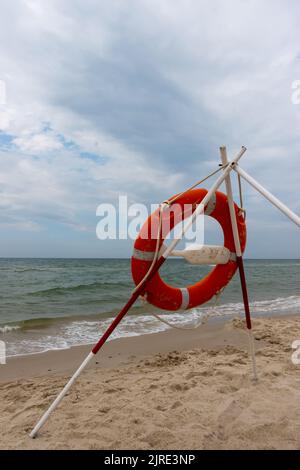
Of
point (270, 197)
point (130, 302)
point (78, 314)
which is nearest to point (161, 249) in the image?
point (130, 302)

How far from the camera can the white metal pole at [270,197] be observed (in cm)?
237

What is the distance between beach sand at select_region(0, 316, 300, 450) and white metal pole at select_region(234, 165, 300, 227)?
1.51 metres

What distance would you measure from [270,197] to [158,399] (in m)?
1.97

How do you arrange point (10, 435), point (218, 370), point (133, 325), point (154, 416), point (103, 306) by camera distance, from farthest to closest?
point (103, 306)
point (133, 325)
point (218, 370)
point (154, 416)
point (10, 435)

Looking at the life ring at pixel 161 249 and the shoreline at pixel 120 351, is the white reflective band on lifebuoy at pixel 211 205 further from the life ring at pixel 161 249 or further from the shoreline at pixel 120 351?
the shoreline at pixel 120 351

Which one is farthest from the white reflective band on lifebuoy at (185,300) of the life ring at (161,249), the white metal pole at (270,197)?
the white metal pole at (270,197)

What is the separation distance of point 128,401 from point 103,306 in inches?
261

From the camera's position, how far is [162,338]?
5.77m

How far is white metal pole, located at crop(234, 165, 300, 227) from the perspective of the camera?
7.77 feet

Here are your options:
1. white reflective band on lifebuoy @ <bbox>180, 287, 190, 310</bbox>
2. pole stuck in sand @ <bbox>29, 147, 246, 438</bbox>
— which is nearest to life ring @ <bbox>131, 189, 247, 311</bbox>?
white reflective band on lifebuoy @ <bbox>180, 287, 190, 310</bbox>

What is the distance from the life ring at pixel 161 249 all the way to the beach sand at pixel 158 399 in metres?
0.84

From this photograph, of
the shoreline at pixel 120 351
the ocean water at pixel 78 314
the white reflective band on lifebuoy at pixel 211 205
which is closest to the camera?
the white reflective band on lifebuoy at pixel 211 205

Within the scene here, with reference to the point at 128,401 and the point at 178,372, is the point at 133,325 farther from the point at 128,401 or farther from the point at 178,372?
the point at 128,401
